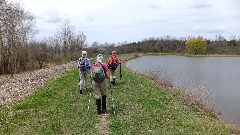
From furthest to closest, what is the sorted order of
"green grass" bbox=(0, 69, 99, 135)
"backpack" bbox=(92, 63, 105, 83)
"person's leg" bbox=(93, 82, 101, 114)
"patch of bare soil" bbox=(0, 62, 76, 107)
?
"patch of bare soil" bbox=(0, 62, 76, 107)
"person's leg" bbox=(93, 82, 101, 114)
"backpack" bbox=(92, 63, 105, 83)
"green grass" bbox=(0, 69, 99, 135)

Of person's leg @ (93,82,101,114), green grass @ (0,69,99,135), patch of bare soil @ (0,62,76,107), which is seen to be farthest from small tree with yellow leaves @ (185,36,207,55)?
person's leg @ (93,82,101,114)

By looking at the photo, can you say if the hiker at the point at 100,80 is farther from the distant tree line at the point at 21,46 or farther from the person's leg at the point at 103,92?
the distant tree line at the point at 21,46

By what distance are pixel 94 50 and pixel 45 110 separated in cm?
7468

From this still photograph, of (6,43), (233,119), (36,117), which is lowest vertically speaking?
(233,119)

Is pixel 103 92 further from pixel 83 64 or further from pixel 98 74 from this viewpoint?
pixel 83 64

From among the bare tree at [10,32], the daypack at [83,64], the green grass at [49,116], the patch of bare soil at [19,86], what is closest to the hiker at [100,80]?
the green grass at [49,116]

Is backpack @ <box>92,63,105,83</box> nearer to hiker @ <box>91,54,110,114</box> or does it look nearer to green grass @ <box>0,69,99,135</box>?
hiker @ <box>91,54,110,114</box>

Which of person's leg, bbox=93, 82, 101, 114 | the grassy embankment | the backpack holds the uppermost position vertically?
the backpack

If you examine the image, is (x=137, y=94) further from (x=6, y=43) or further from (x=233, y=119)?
(x=6, y=43)

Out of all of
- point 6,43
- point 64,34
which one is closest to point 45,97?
point 6,43

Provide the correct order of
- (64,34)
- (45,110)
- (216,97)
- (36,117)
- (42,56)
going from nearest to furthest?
(36,117)
(45,110)
(216,97)
(42,56)
(64,34)

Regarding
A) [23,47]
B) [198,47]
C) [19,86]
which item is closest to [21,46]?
[23,47]

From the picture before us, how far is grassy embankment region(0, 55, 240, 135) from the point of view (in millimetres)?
11203

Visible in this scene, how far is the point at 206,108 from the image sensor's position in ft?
59.3
